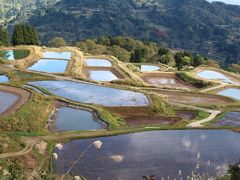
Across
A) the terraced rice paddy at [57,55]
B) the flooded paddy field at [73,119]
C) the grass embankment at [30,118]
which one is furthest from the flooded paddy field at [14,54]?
the grass embankment at [30,118]

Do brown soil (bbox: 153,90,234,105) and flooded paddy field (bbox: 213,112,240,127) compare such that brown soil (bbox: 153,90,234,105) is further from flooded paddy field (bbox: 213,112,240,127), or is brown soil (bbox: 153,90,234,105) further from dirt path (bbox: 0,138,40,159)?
dirt path (bbox: 0,138,40,159)

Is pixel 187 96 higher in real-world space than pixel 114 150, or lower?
lower

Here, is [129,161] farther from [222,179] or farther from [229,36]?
[229,36]

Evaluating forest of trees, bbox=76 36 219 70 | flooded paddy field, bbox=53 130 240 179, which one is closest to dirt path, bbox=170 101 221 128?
flooded paddy field, bbox=53 130 240 179

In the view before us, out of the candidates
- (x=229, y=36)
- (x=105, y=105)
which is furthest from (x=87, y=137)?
(x=229, y=36)

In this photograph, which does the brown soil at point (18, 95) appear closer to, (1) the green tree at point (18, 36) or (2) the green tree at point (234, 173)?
(2) the green tree at point (234, 173)

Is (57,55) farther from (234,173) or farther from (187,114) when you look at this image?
(234,173)
